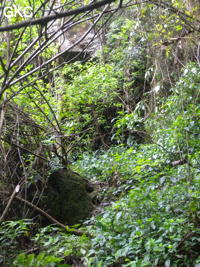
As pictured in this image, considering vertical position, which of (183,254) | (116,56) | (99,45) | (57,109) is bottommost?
(183,254)

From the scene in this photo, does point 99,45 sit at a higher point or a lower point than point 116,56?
higher

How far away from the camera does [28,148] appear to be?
4527mm

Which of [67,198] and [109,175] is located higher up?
[109,175]

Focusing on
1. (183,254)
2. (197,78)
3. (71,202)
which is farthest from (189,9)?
(183,254)

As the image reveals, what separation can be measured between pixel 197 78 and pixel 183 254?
363 cm

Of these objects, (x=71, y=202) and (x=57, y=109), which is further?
→ (x=57, y=109)

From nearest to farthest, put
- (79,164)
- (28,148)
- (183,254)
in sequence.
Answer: (183,254), (28,148), (79,164)

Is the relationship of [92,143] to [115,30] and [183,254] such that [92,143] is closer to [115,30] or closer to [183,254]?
[115,30]

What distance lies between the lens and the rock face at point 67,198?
15.6ft

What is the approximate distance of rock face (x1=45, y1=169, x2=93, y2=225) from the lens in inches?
188

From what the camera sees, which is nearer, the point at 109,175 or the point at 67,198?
the point at 67,198

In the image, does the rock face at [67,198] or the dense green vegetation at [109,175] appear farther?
the rock face at [67,198]

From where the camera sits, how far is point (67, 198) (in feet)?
16.2

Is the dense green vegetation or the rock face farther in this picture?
the rock face
